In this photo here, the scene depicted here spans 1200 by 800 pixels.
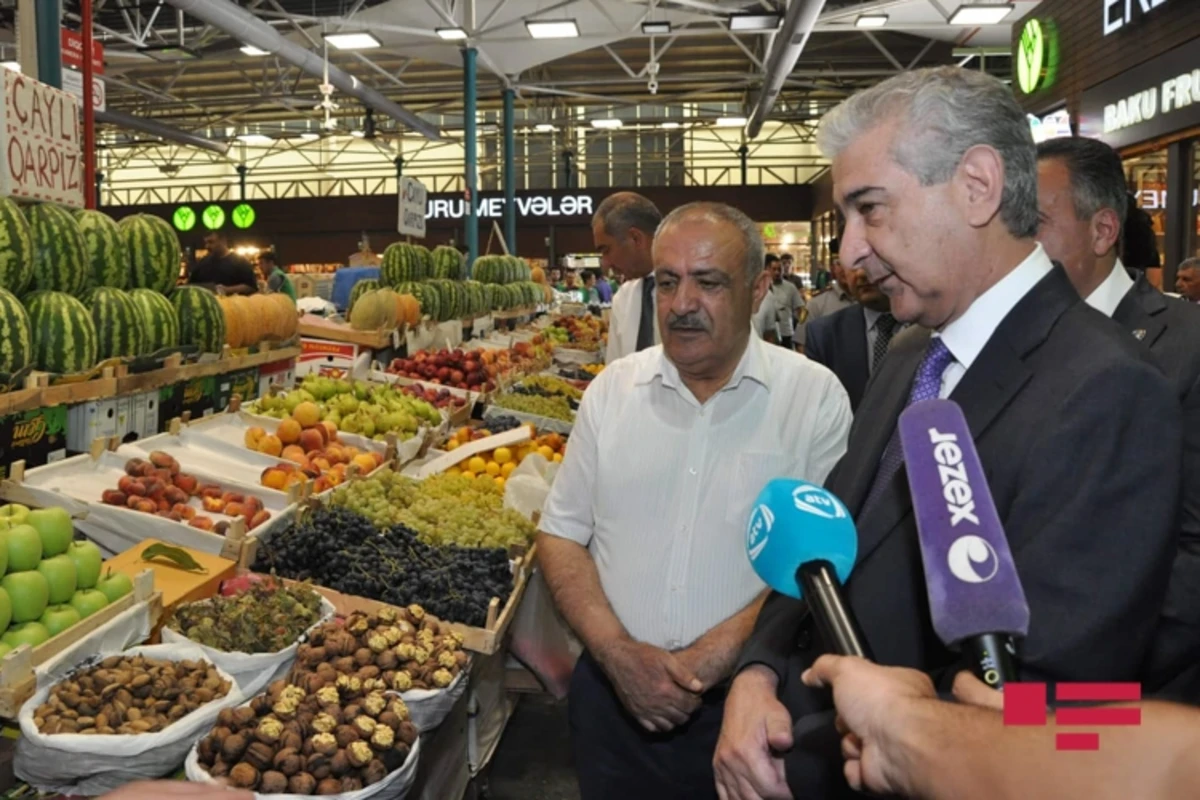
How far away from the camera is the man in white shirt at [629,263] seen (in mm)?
4688

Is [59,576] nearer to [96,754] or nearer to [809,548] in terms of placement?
[96,754]

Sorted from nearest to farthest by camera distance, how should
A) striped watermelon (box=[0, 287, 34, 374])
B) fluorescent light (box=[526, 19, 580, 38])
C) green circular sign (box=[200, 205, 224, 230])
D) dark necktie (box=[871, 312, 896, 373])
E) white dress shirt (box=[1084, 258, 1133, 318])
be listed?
white dress shirt (box=[1084, 258, 1133, 318]) → striped watermelon (box=[0, 287, 34, 374]) → dark necktie (box=[871, 312, 896, 373]) → fluorescent light (box=[526, 19, 580, 38]) → green circular sign (box=[200, 205, 224, 230])

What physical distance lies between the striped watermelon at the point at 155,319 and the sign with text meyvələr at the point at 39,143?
0.40 meters

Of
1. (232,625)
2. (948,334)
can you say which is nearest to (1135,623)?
(948,334)

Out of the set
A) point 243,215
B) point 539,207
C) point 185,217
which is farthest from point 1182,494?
point 185,217

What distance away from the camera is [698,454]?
239 cm

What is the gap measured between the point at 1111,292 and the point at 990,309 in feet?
5.06

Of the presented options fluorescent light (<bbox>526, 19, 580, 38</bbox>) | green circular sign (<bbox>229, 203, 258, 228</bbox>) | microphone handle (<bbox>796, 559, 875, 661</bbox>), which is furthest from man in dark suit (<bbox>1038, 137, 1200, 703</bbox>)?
green circular sign (<bbox>229, 203, 258, 228</bbox>)

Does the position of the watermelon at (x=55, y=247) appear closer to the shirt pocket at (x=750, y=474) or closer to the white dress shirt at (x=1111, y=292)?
the shirt pocket at (x=750, y=474)

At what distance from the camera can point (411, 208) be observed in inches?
318

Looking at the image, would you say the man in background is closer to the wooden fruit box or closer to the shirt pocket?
the wooden fruit box

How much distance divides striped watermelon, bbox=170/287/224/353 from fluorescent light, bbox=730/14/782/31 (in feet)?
28.8

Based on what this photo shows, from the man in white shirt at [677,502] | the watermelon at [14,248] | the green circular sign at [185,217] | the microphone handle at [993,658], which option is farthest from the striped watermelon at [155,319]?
the green circular sign at [185,217]

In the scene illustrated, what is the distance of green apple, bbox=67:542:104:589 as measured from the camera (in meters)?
2.46
